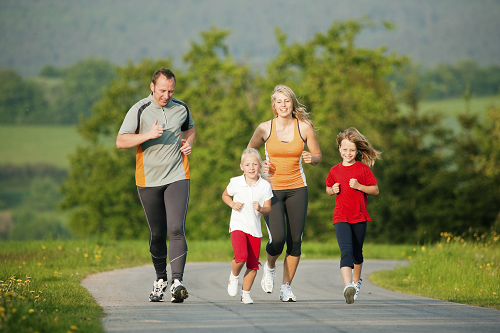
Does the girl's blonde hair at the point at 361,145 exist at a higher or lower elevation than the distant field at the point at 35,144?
lower

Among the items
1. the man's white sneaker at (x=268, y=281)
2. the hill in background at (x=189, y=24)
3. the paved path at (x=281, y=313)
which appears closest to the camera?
the paved path at (x=281, y=313)

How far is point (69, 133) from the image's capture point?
89.2 m

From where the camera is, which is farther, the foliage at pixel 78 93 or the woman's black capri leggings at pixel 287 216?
the foliage at pixel 78 93

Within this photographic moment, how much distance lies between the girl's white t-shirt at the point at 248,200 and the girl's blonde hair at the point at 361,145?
1.15m

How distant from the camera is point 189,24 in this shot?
138375 millimetres

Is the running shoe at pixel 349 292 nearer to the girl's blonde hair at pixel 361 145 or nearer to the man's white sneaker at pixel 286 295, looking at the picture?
the man's white sneaker at pixel 286 295

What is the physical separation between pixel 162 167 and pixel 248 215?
110 cm

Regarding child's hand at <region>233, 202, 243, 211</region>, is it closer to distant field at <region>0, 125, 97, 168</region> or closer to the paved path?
the paved path

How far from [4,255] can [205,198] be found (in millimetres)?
31709

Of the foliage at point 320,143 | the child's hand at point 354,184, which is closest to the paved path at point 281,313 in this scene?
the child's hand at point 354,184

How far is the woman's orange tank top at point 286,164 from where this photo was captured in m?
7.16

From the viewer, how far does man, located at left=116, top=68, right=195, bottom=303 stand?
6.86 metres

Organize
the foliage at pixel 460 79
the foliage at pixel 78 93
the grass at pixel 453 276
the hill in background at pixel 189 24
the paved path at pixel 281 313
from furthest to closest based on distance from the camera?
the hill in background at pixel 189 24 → the foliage at pixel 460 79 → the foliage at pixel 78 93 → the grass at pixel 453 276 → the paved path at pixel 281 313

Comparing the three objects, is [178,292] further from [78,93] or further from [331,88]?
[78,93]
